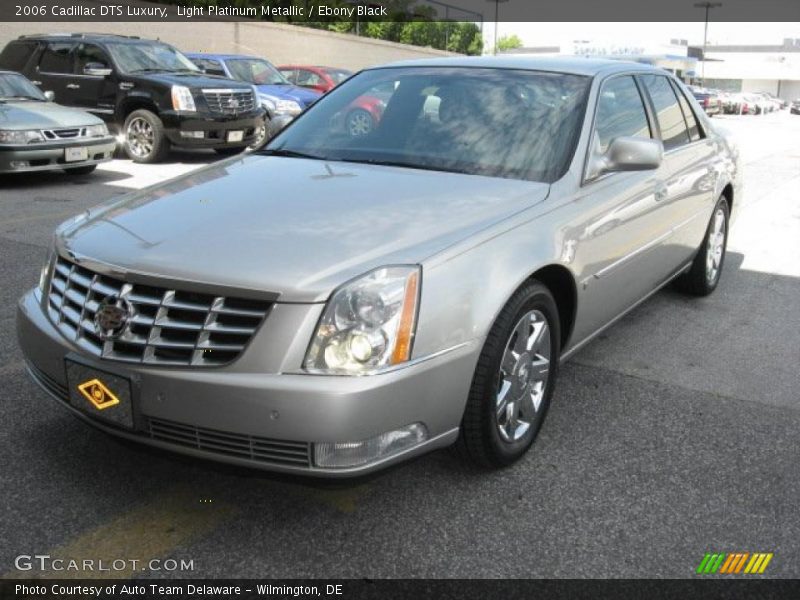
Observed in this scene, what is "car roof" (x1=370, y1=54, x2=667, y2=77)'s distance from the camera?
4188mm

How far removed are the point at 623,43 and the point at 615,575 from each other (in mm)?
77454

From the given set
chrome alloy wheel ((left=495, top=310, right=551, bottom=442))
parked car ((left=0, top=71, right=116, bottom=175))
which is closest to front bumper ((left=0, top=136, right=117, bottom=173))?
parked car ((left=0, top=71, right=116, bottom=175))

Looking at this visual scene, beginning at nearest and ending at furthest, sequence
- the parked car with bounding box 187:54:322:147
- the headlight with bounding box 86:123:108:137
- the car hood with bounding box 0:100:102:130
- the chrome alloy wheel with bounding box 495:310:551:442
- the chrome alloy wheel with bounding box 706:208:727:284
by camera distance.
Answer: the chrome alloy wheel with bounding box 495:310:551:442 < the chrome alloy wheel with bounding box 706:208:727:284 < the car hood with bounding box 0:100:102:130 < the headlight with bounding box 86:123:108:137 < the parked car with bounding box 187:54:322:147

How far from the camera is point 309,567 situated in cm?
263

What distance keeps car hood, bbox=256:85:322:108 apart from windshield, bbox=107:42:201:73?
201cm

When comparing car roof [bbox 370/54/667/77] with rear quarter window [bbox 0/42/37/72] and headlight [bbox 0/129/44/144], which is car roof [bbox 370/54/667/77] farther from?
rear quarter window [bbox 0/42/37/72]

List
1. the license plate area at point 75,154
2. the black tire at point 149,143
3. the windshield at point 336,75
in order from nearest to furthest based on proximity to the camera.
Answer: the license plate area at point 75,154 < the black tire at point 149,143 < the windshield at point 336,75

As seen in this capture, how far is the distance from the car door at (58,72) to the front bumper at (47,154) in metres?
2.97

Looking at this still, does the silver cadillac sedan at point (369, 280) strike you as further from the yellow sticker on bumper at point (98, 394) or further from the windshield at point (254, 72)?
the windshield at point (254, 72)

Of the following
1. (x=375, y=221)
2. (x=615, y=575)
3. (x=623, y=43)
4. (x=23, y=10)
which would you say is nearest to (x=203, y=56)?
(x=23, y=10)

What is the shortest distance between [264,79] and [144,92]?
4.13m

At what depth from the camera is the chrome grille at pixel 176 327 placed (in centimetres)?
258

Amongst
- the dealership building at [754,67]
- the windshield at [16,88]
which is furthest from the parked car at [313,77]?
the dealership building at [754,67]

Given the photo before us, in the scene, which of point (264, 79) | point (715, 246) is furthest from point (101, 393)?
point (264, 79)
